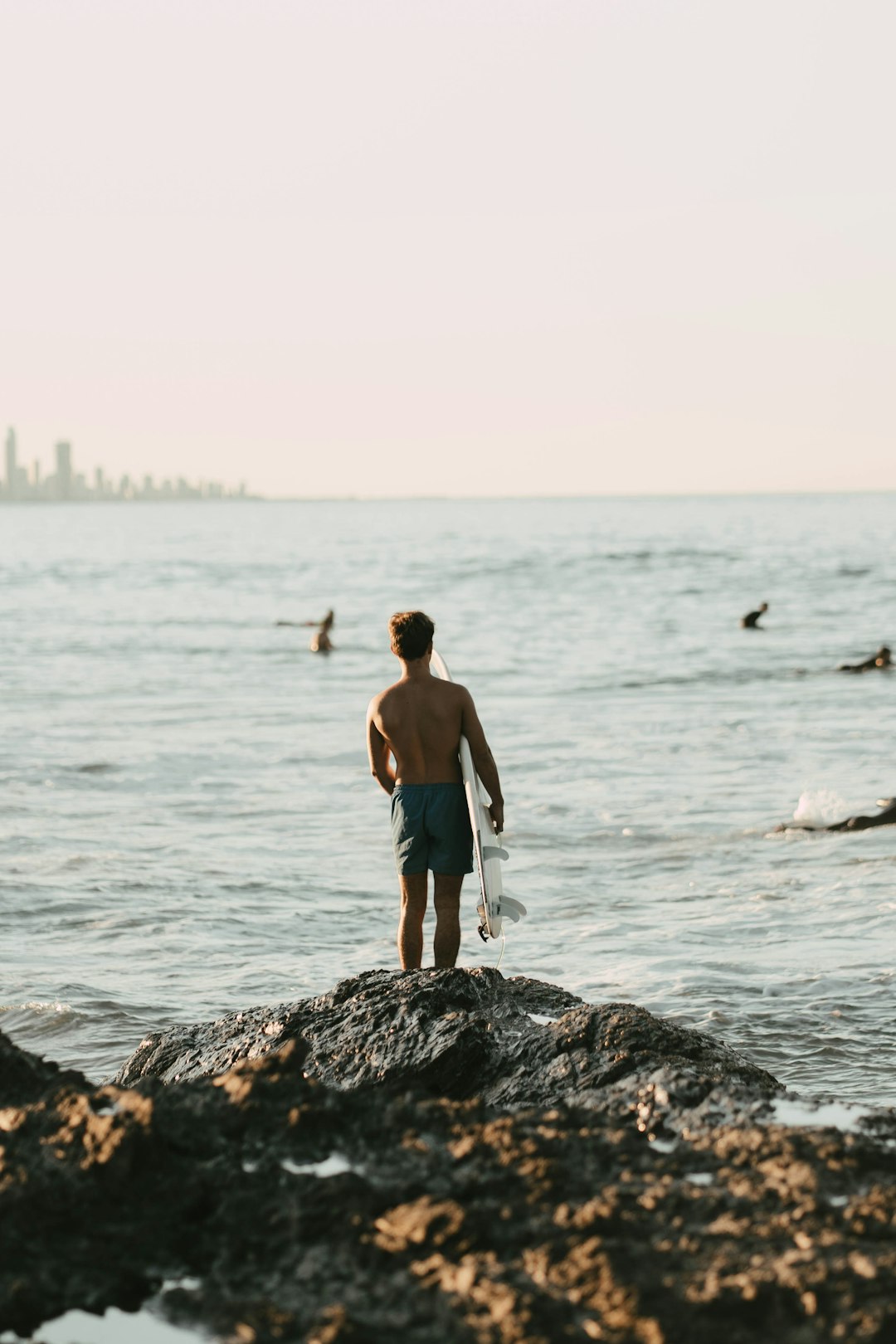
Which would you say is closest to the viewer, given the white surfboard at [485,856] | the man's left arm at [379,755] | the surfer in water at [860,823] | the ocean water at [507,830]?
the white surfboard at [485,856]

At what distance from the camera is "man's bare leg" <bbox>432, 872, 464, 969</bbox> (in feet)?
18.7

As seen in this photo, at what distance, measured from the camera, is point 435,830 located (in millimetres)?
5770

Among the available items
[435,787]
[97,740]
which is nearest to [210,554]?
[97,740]

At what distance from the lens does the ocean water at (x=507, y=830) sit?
6.80 meters

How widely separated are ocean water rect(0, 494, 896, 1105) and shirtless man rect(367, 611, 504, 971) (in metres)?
1.32

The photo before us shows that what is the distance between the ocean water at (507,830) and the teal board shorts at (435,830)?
4.48ft

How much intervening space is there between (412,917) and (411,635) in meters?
1.14

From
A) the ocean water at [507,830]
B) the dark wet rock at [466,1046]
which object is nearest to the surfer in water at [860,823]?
the ocean water at [507,830]

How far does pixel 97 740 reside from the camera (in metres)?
15.6

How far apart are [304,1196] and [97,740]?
13.1 m

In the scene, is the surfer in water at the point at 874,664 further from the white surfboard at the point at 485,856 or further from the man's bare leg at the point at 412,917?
the man's bare leg at the point at 412,917

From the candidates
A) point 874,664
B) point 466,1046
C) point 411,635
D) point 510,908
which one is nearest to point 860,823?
point 510,908

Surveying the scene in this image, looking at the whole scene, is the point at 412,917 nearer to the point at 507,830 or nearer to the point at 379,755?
the point at 379,755

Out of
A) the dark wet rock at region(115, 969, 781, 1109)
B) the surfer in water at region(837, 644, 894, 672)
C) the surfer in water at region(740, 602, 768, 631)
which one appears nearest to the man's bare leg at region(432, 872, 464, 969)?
the dark wet rock at region(115, 969, 781, 1109)
